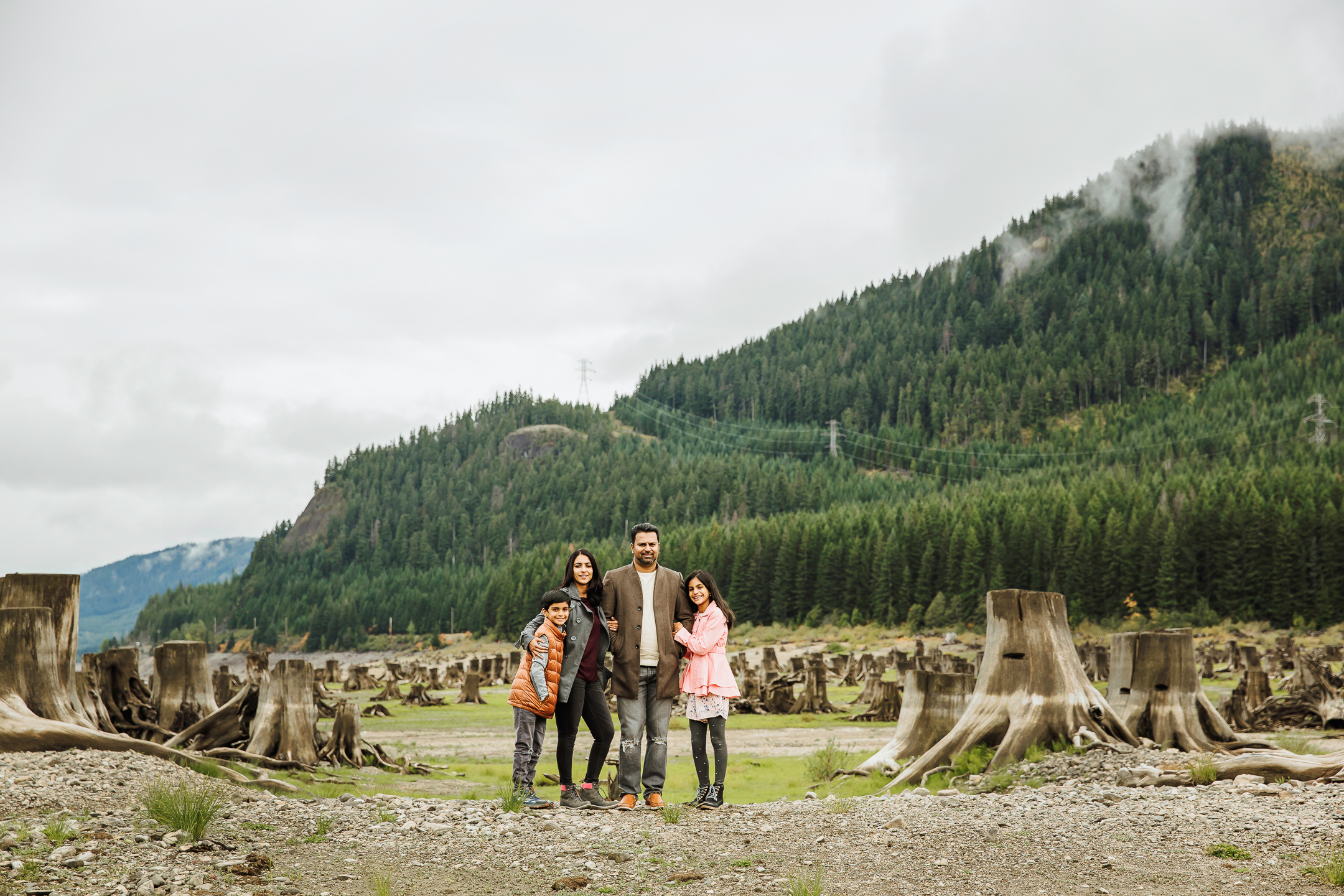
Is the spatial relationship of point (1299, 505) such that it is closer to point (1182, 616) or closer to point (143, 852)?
point (1182, 616)

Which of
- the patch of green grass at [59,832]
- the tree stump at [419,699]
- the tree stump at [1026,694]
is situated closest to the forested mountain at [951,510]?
the tree stump at [419,699]

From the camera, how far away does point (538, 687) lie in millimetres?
8367

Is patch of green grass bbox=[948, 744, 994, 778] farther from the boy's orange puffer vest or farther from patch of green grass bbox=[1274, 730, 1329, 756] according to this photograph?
the boy's orange puffer vest

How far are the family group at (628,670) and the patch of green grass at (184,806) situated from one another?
2389mm

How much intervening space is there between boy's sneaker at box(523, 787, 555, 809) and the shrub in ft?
15.8

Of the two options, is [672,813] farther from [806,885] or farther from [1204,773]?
[1204,773]

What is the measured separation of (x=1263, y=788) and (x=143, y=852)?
27.1 feet

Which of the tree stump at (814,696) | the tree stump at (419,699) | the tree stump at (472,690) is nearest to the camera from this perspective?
the tree stump at (814,696)

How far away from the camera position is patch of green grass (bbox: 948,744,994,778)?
10609mm

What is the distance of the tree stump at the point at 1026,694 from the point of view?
10719 millimetres

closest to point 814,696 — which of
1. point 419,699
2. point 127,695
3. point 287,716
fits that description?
point 419,699

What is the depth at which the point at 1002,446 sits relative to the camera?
578ft

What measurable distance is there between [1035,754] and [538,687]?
5.43 m

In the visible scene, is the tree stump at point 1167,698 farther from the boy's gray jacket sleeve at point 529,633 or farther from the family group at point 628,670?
the boy's gray jacket sleeve at point 529,633
